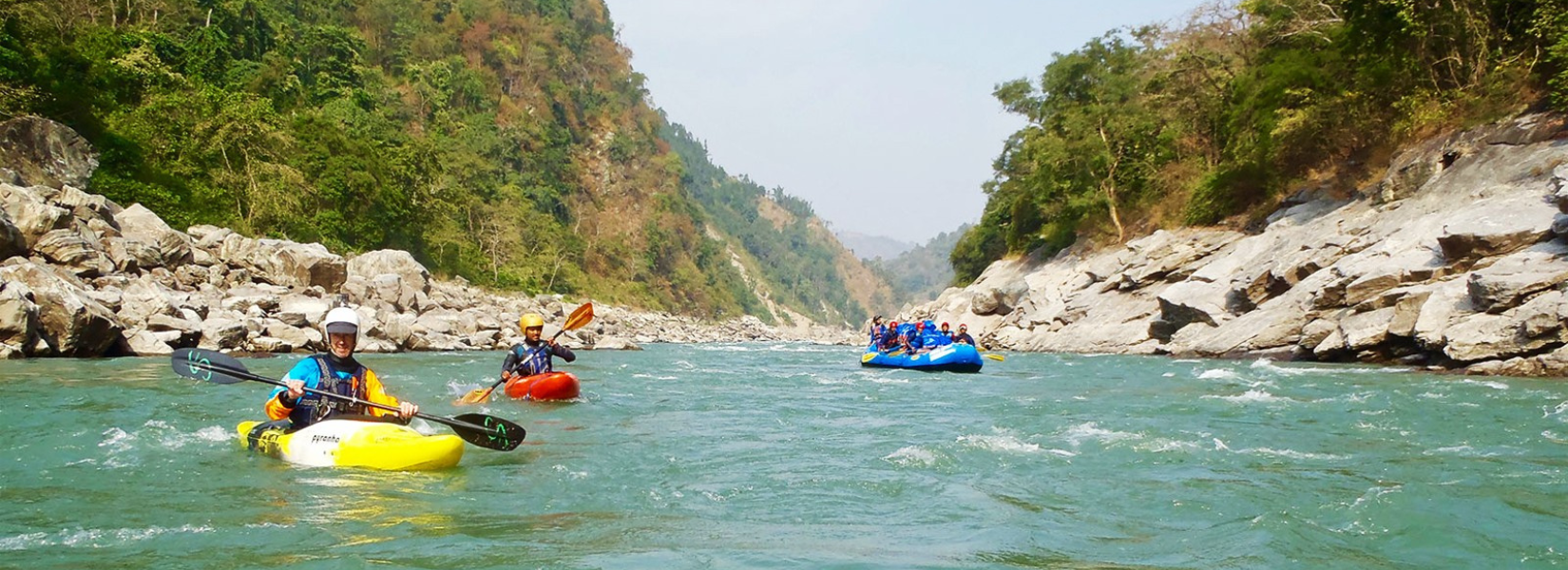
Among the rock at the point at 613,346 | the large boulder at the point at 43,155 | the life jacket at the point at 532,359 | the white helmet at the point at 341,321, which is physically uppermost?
the large boulder at the point at 43,155

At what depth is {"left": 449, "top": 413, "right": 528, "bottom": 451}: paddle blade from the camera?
694 centimetres

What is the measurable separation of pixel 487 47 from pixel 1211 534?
66.6 metres

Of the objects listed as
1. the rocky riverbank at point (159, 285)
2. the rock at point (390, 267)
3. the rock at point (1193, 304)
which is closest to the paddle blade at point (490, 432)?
the rocky riverbank at point (159, 285)

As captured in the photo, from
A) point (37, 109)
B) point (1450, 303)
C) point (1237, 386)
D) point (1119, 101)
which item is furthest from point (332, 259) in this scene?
point (1119, 101)

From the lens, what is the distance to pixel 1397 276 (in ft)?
48.5

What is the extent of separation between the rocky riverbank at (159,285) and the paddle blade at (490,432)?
9678mm

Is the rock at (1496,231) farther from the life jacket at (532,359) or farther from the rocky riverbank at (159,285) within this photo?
the rocky riverbank at (159,285)

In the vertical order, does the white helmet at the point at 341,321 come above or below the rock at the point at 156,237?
below

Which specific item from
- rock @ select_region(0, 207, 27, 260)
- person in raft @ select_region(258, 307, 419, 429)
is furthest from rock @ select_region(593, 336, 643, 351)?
person in raft @ select_region(258, 307, 419, 429)

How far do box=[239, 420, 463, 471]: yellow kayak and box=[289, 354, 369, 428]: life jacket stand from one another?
0.21 m

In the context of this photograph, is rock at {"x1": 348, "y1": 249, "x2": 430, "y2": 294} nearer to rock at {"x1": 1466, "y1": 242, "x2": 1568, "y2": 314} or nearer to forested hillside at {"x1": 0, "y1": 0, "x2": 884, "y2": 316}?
forested hillside at {"x1": 0, "y1": 0, "x2": 884, "y2": 316}

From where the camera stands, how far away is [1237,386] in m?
11.9

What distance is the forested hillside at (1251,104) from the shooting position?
1912 centimetres

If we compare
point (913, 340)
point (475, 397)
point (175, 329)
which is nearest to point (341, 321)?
point (475, 397)
